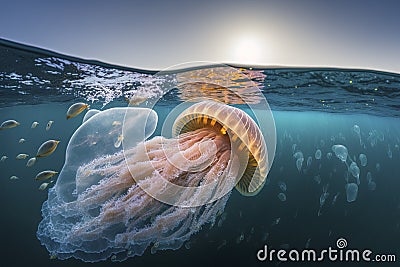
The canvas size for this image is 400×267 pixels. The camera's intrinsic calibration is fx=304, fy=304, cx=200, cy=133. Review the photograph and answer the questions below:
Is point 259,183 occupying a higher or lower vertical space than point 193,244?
higher

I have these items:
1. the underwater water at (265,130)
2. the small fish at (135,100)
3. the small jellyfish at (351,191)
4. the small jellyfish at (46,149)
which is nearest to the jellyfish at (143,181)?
the small fish at (135,100)

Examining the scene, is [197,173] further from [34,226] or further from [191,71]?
[34,226]

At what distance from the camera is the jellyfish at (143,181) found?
327 cm

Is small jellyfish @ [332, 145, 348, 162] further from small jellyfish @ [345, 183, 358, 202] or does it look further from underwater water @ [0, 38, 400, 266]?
small jellyfish @ [345, 183, 358, 202]

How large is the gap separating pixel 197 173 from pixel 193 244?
9.38 m

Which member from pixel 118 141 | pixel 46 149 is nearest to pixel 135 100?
pixel 118 141

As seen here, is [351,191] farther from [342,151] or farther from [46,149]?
[46,149]

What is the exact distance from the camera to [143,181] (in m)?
3.29

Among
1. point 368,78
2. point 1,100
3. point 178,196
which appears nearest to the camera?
point 178,196

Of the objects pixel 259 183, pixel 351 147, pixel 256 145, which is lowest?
pixel 351 147

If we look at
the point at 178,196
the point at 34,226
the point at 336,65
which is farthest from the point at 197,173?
the point at 34,226

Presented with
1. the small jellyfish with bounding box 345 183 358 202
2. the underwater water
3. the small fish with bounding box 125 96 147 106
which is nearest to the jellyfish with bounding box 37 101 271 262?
the small fish with bounding box 125 96 147 106

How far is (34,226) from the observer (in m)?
15.7

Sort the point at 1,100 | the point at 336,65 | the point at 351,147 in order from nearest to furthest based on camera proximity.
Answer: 1. the point at 336,65
2. the point at 1,100
3. the point at 351,147
